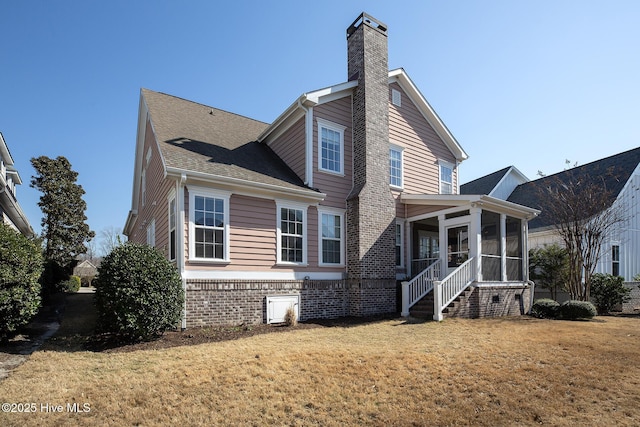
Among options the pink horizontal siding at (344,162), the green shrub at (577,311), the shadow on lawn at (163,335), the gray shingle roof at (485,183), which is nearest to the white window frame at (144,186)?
the shadow on lawn at (163,335)

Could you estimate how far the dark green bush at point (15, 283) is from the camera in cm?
806

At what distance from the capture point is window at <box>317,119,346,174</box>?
13.3 meters

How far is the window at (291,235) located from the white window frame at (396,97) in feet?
20.3

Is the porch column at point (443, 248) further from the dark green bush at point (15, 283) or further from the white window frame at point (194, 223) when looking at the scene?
the dark green bush at point (15, 283)

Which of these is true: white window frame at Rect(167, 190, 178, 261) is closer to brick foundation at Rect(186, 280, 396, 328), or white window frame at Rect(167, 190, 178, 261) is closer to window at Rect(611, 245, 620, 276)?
brick foundation at Rect(186, 280, 396, 328)

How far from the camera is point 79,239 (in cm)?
3003

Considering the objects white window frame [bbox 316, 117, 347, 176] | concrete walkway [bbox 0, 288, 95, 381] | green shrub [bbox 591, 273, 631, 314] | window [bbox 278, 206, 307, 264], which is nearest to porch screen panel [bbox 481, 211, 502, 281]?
white window frame [bbox 316, 117, 347, 176]

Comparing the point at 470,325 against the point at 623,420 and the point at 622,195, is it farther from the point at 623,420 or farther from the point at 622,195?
the point at 622,195

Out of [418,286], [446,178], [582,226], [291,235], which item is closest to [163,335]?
[291,235]

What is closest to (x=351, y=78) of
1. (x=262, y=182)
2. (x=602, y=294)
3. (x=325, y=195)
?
(x=325, y=195)

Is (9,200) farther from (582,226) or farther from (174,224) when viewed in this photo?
(582,226)

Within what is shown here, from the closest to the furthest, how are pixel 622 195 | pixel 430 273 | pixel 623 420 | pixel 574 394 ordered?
pixel 623 420 < pixel 574 394 < pixel 430 273 < pixel 622 195

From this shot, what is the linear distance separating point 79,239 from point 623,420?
3332 cm

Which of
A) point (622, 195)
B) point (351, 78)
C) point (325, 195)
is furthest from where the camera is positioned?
point (622, 195)
